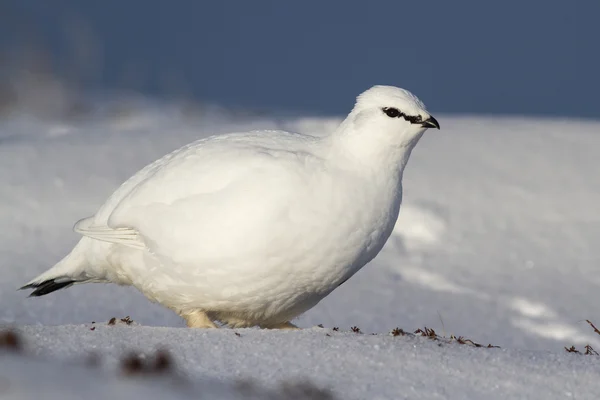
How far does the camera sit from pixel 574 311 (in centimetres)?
718

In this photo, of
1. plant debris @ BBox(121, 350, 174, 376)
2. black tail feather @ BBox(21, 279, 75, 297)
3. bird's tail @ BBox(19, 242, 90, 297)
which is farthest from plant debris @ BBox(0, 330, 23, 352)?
black tail feather @ BBox(21, 279, 75, 297)

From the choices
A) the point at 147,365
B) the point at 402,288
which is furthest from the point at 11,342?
the point at 402,288

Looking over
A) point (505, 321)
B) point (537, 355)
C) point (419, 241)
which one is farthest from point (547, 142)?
point (537, 355)

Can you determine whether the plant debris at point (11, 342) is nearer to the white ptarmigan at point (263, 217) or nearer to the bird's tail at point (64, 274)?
the white ptarmigan at point (263, 217)

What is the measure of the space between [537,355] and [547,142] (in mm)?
5774

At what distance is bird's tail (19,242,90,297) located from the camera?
15.2 feet

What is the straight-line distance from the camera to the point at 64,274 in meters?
4.67

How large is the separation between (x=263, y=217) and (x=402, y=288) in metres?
3.48

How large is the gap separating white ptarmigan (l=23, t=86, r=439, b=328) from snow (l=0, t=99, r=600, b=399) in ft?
0.67

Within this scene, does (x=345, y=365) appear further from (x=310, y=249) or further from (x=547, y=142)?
(x=547, y=142)

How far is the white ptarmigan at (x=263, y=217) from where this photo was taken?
397 centimetres

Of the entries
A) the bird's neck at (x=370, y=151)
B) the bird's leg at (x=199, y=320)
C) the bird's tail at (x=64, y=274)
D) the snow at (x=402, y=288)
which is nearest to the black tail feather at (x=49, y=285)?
the bird's tail at (x=64, y=274)

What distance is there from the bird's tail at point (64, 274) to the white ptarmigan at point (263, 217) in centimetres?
18

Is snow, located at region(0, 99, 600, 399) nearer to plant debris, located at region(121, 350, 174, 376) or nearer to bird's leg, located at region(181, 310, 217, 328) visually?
plant debris, located at region(121, 350, 174, 376)
